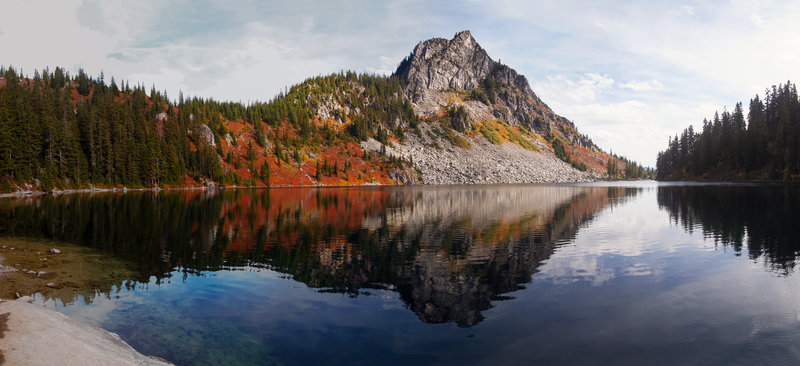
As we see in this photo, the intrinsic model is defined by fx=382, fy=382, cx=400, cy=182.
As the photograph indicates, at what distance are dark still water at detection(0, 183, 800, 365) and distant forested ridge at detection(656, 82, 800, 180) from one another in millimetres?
132341

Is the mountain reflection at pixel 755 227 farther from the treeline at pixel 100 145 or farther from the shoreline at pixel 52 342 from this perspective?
the treeline at pixel 100 145

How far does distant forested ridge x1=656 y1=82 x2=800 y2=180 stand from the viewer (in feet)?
433

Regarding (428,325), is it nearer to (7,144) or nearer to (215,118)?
(7,144)

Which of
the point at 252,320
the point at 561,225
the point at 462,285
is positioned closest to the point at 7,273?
the point at 252,320

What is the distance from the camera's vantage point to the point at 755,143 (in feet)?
482

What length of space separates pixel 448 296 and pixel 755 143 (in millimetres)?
186385

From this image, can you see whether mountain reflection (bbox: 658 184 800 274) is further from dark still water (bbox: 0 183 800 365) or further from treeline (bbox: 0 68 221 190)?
treeline (bbox: 0 68 221 190)

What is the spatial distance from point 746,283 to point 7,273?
41.3 m

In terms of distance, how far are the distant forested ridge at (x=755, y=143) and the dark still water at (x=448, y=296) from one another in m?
132

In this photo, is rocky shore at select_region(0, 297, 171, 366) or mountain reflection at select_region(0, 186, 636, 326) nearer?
rocky shore at select_region(0, 297, 171, 366)

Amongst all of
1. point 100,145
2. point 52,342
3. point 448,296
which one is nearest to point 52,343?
point 52,342

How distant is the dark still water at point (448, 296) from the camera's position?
44.2ft

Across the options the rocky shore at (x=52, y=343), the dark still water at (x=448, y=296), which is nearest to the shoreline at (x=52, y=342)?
the rocky shore at (x=52, y=343)

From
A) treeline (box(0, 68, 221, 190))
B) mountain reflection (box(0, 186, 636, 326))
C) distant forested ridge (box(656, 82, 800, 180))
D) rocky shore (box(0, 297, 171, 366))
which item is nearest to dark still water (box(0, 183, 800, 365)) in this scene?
mountain reflection (box(0, 186, 636, 326))
